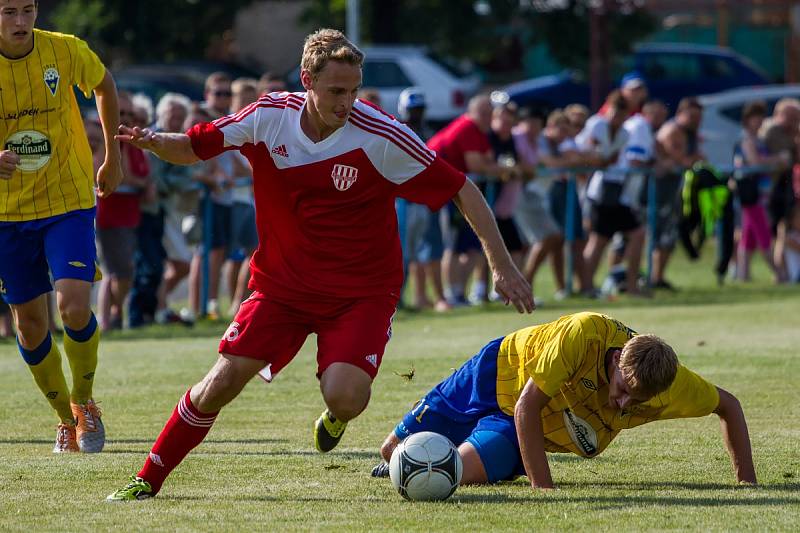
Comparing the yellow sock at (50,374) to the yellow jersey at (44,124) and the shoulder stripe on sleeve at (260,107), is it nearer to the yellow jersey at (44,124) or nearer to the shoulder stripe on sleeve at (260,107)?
the yellow jersey at (44,124)

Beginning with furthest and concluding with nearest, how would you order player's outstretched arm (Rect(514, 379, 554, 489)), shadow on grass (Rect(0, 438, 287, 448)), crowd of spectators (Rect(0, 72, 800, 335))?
crowd of spectators (Rect(0, 72, 800, 335)), shadow on grass (Rect(0, 438, 287, 448)), player's outstretched arm (Rect(514, 379, 554, 489))

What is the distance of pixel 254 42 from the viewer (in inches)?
1385

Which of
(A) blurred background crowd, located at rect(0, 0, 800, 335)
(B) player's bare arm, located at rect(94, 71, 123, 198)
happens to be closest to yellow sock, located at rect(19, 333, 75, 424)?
(B) player's bare arm, located at rect(94, 71, 123, 198)

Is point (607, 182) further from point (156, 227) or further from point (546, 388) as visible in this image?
point (546, 388)

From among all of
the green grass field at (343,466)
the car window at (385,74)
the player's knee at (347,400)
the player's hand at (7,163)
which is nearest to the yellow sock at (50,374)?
the green grass field at (343,466)

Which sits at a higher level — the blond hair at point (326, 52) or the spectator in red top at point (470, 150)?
the blond hair at point (326, 52)

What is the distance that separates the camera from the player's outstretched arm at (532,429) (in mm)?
6512

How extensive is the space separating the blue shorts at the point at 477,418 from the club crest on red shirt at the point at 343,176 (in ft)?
3.72

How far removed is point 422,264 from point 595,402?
30.5ft

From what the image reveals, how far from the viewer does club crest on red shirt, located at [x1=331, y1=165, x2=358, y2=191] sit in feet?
21.5

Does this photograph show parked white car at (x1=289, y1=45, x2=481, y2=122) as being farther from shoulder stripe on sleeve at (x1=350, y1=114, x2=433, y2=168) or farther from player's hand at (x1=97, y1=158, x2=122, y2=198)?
shoulder stripe on sleeve at (x1=350, y1=114, x2=433, y2=168)

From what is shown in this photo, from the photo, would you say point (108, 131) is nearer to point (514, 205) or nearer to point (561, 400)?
point (561, 400)

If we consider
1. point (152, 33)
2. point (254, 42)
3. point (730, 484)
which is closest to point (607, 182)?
point (730, 484)

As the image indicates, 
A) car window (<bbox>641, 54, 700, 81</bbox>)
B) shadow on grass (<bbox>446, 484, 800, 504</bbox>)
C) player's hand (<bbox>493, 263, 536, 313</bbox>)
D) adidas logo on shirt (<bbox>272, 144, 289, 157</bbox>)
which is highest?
adidas logo on shirt (<bbox>272, 144, 289, 157</bbox>)
